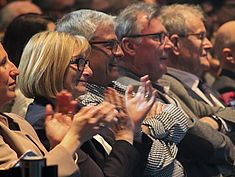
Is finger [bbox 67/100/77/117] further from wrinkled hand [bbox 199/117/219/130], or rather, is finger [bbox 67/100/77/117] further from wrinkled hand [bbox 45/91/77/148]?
wrinkled hand [bbox 199/117/219/130]

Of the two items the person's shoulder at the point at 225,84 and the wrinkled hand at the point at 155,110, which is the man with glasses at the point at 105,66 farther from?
the person's shoulder at the point at 225,84

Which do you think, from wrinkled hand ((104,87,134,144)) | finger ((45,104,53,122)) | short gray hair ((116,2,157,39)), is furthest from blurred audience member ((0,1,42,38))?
finger ((45,104,53,122))

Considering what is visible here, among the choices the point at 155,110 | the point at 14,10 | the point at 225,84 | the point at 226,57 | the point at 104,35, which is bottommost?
the point at 225,84

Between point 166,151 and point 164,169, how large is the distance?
112 millimetres

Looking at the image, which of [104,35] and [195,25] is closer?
[104,35]

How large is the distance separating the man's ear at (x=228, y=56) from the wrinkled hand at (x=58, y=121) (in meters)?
3.62

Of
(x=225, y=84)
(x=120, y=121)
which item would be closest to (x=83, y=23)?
(x=120, y=121)

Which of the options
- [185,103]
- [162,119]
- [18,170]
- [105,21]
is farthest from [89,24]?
[18,170]

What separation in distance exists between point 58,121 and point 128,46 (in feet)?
6.03

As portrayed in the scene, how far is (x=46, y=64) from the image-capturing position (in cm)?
512

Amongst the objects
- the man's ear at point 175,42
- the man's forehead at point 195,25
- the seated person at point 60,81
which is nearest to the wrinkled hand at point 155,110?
the seated person at point 60,81

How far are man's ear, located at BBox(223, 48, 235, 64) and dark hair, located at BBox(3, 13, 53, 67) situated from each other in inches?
73.9

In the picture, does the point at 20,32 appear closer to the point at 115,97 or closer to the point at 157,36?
the point at 157,36

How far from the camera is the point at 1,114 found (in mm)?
4754
